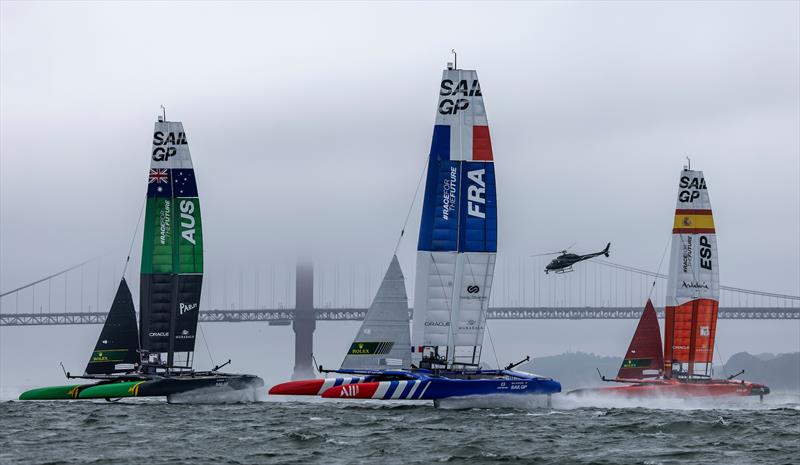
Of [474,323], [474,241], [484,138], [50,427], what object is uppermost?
Result: [484,138]

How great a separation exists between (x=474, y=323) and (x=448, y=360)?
0.90m

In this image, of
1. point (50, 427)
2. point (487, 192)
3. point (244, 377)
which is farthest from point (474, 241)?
point (50, 427)

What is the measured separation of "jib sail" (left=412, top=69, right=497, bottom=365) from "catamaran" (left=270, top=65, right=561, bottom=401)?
0.06 ft

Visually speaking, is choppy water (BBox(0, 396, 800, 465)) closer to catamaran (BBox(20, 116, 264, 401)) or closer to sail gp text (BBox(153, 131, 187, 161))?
catamaran (BBox(20, 116, 264, 401))

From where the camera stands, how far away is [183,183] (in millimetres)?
30062

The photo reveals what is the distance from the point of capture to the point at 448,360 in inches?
1027

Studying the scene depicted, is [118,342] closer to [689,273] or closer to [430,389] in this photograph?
[430,389]

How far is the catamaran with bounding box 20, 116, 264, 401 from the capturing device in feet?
97.2

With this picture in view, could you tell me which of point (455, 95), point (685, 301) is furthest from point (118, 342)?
point (685, 301)

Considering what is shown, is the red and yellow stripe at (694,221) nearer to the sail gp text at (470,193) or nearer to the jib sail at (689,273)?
the jib sail at (689,273)

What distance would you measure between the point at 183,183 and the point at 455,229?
7514 mm

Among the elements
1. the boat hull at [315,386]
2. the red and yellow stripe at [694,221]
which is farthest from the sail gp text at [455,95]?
the red and yellow stripe at [694,221]

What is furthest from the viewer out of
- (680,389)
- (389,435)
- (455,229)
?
(680,389)

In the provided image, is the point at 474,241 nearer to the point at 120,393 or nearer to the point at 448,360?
the point at 448,360
